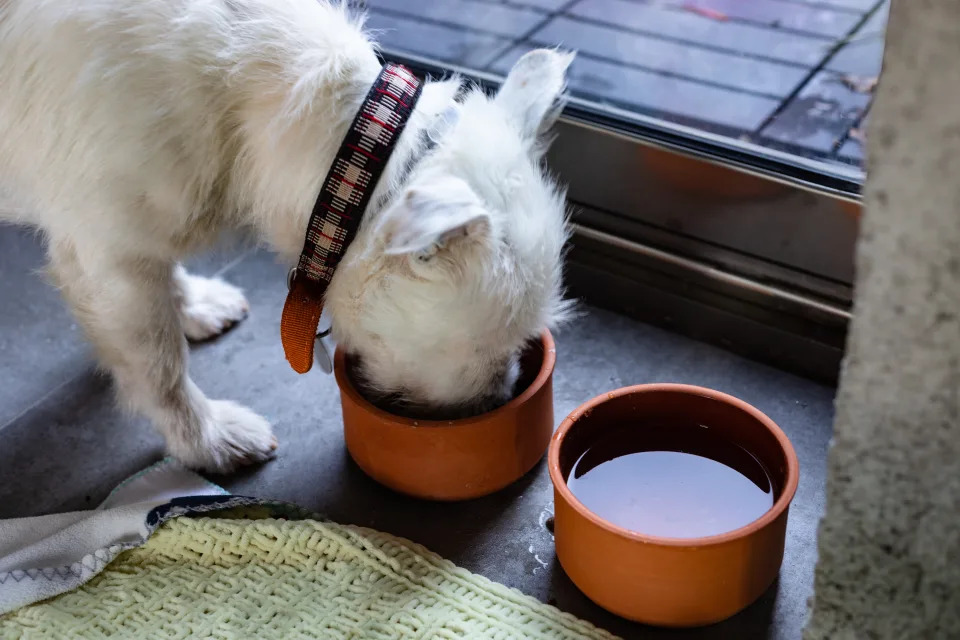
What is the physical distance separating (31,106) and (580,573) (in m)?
0.98

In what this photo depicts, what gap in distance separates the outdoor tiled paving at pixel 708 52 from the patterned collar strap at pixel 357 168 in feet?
2.07

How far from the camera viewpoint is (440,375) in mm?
1328

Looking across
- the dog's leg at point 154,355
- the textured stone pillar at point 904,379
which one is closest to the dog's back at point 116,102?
the dog's leg at point 154,355

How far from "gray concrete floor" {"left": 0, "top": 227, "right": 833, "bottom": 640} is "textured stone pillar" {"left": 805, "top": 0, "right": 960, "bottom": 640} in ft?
1.20

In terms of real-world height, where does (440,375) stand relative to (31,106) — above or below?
below

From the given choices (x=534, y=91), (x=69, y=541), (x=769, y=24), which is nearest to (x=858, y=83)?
(x=769, y=24)

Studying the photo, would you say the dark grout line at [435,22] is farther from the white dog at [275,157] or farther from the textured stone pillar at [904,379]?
the textured stone pillar at [904,379]

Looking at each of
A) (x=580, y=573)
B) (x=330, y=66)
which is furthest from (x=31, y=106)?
(x=580, y=573)

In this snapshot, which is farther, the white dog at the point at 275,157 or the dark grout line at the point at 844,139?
the dark grout line at the point at 844,139

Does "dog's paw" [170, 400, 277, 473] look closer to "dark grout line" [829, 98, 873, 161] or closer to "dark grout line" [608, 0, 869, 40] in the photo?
"dark grout line" [829, 98, 873, 161]

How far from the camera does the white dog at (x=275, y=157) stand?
1191 mm

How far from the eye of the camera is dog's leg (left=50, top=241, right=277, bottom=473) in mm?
1392

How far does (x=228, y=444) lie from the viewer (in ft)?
5.19

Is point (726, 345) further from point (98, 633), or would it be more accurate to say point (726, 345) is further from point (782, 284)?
point (98, 633)
